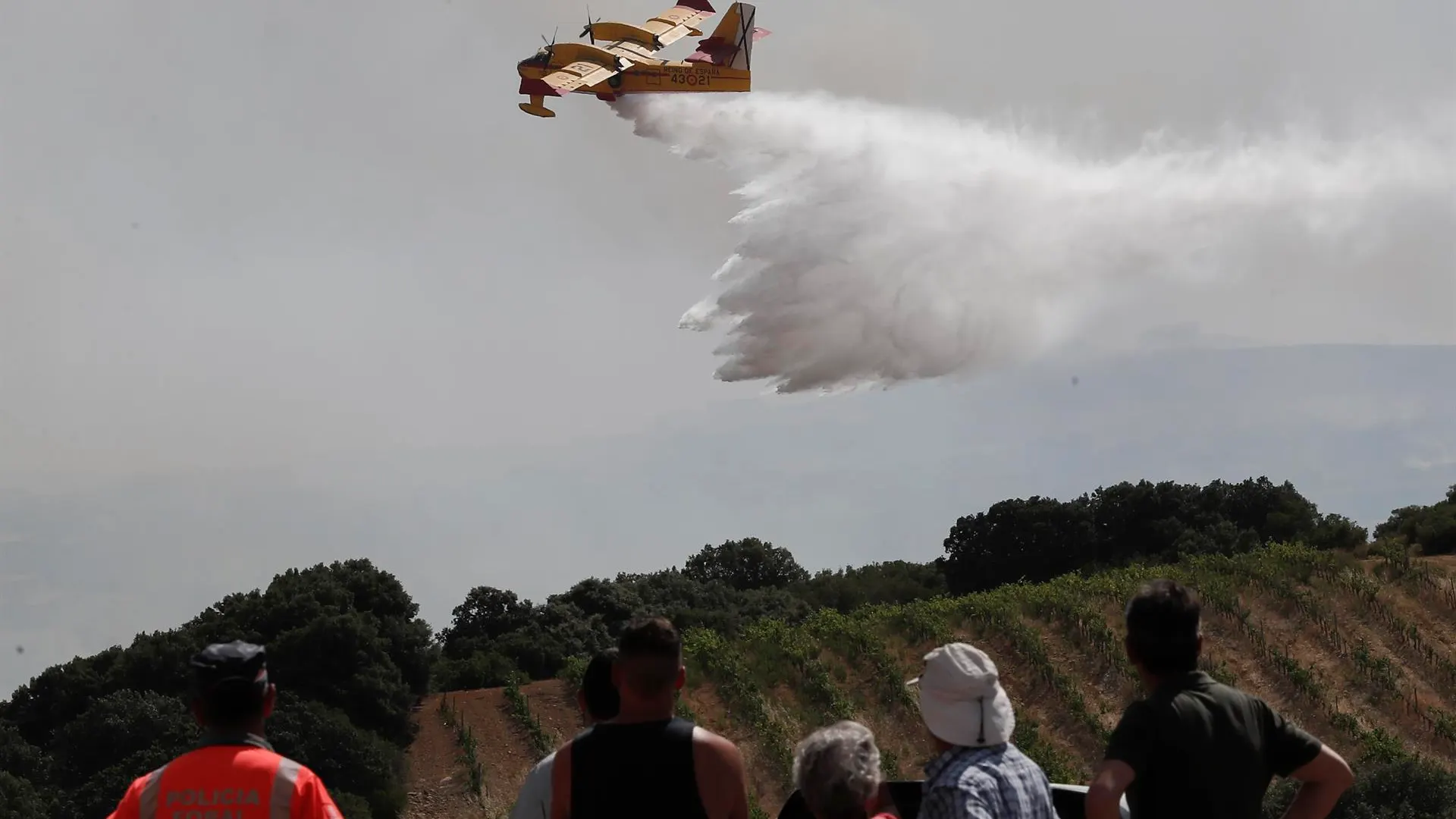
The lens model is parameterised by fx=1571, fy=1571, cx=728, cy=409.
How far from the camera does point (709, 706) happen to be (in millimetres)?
32656

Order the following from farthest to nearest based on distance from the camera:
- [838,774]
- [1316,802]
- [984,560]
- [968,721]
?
[984,560], [1316,802], [968,721], [838,774]

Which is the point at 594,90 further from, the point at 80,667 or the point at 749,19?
the point at 80,667

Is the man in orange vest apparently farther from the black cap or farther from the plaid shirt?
the plaid shirt

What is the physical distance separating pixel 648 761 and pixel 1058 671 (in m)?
28.8

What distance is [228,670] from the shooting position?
4.64m

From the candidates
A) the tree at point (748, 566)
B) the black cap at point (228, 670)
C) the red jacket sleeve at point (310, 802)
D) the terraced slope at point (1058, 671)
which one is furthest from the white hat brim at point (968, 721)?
the tree at point (748, 566)

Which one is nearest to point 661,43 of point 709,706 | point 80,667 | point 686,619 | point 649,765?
point 686,619

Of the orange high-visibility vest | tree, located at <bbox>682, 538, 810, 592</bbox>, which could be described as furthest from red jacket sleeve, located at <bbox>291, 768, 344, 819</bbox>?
tree, located at <bbox>682, 538, 810, 592</bbox>

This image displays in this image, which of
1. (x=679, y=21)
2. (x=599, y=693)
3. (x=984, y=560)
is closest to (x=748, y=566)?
(x=984, y=560)

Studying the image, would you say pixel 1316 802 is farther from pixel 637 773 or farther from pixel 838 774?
pixel 637 773

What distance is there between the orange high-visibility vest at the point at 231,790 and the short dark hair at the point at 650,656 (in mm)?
1052

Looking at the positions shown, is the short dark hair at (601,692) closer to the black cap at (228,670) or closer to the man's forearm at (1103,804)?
the black cap at (228,670)

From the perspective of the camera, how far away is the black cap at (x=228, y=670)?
182 inches

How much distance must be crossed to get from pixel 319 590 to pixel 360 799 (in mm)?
10873
